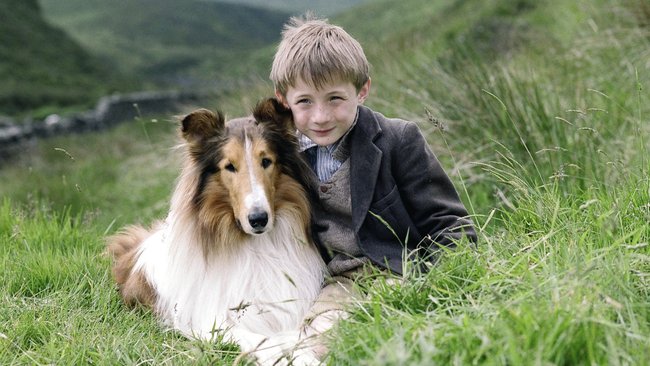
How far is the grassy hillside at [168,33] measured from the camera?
40938 millimetres

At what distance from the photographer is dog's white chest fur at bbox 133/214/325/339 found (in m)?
3.60

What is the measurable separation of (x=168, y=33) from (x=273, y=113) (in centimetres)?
4956

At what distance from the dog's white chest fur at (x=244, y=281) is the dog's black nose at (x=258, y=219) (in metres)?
0.31

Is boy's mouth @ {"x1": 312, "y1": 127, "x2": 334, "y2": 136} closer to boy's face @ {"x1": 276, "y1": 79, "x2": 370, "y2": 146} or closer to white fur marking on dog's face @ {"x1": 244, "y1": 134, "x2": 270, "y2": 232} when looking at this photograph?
boy's face @ {"x1": 276, "y1": 79, "x2": 370, "y2": 146}

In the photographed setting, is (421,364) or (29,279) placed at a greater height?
(421,364)

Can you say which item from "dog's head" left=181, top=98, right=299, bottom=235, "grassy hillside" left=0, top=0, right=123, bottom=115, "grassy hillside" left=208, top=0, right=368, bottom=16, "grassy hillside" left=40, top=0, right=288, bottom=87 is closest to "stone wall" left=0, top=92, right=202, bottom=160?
"grassy hillside" left=0, top=0, right=123, bottom=115

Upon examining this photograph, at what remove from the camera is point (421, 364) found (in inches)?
88.5

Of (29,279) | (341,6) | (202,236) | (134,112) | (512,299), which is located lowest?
(341,6)

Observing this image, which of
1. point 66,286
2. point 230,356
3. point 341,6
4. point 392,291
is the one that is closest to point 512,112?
point 392,291

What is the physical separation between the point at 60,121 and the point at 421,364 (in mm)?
17366

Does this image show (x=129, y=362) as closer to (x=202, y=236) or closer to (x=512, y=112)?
(x=202, y=236)

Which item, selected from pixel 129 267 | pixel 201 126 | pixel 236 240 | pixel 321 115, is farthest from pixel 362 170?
pixel 129 267

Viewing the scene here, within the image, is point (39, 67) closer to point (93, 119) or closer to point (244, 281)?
point (93, 119)

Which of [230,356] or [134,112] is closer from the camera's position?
[230,356]
